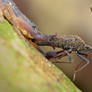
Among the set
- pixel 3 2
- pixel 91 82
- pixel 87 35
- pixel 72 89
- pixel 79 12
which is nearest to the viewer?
pixel 72 89

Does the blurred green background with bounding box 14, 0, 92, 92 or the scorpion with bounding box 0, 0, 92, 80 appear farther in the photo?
the blurred green background with bounding box 14, 0, 92, 92

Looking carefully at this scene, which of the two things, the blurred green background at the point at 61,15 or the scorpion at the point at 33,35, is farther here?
the blurred green background at the point at 61,15

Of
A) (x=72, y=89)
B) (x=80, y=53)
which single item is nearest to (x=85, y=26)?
(x=80, y=53)

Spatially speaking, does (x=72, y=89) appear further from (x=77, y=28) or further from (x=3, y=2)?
(x=77, y=28)

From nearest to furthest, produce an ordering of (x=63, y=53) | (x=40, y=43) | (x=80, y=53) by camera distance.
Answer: (x=40, y=43)
(x=63, y=53)
(x=80, y=53)

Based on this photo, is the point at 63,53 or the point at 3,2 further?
the point at 63,53

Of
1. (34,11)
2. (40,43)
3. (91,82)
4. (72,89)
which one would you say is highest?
(34,11)
